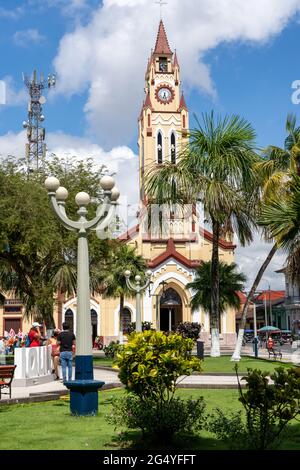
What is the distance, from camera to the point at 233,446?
7262 millimetres

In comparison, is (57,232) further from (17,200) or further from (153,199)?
(153,199)

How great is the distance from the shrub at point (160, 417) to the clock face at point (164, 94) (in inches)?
2505

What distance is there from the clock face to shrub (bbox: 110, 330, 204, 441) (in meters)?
63.3

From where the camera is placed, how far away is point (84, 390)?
405 inches

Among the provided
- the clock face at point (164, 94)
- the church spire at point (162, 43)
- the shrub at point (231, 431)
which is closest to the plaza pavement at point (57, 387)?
the shrub at point (231, 431)

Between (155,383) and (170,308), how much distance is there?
5321cm

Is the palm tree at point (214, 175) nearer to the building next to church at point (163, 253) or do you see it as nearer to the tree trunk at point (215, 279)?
the tree trunk at point (215, 279)

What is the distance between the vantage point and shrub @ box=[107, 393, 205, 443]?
773cm

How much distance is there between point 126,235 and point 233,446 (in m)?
55.9

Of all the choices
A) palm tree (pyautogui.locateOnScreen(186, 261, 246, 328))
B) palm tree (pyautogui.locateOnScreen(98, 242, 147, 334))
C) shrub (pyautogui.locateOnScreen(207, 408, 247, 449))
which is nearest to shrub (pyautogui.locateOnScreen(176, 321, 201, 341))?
palm tree (pyautogui.locateOnScreen(186, 261, 246, 328))

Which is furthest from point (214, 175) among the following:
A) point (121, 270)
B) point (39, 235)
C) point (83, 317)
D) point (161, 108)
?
point (161, 108)

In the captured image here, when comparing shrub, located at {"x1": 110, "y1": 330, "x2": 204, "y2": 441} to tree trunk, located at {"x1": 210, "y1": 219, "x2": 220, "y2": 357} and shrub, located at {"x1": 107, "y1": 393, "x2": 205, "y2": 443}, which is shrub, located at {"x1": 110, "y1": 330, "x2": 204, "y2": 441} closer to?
shrub, located at {"x1": 107, "y1": 393, "x2": 205, "y2": 443}

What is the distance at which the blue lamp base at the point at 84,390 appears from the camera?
33.8ft

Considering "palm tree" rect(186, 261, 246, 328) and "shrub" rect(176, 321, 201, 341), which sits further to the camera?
"palm tree" rect(186, 261, 246, 328)
